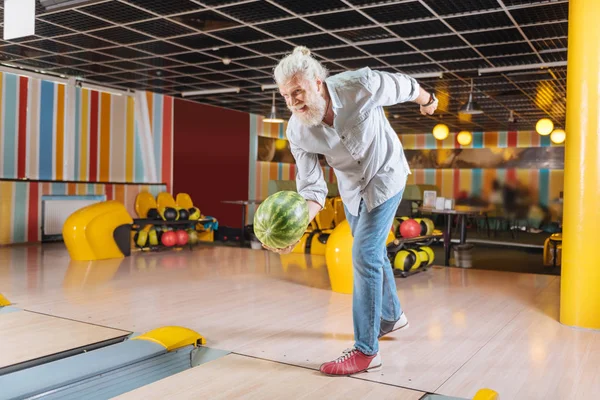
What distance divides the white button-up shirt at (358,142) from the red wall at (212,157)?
28.9 feet

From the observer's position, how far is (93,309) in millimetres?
4086

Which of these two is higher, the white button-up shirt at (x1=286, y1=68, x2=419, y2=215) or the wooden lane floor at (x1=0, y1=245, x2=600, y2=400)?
the white button-up shirt at (x1=286, y1=68, x2=419, y2=215)

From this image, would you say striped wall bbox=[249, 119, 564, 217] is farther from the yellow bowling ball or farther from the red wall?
the yellow bowling ball

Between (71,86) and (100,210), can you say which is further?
(71,86)

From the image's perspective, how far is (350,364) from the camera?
2.73 metres

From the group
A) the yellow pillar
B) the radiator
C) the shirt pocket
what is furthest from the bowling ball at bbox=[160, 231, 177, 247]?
the shirt pocket

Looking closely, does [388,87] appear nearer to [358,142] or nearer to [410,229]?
[358,142]

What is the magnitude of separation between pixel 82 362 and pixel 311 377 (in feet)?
3.53

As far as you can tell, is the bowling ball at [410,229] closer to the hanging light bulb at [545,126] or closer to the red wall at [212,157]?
the hanging light bulb at [545,126]

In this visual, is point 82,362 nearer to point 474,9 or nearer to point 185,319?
point 185,319

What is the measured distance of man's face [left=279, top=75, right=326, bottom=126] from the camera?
2.38m

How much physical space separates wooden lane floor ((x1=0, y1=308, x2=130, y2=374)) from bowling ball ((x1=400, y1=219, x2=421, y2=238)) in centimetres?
337

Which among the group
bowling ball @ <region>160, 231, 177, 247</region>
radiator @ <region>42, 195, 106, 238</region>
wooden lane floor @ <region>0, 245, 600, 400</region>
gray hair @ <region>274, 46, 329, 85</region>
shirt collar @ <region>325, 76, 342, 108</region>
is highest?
gray hair @ <region>274, 46, 329, 85</region>

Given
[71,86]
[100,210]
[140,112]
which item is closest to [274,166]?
[140,112]
